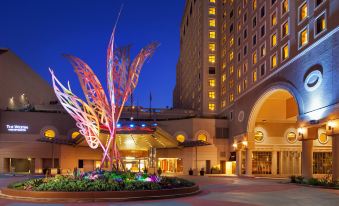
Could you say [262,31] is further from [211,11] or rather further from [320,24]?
[211,11]

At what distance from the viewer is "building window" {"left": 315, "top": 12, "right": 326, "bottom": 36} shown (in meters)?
35.3

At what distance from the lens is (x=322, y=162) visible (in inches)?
2330

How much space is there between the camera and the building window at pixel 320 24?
116 ft

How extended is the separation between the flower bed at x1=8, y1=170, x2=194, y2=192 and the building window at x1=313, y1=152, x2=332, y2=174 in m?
36.3

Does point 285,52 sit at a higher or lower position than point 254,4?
lower

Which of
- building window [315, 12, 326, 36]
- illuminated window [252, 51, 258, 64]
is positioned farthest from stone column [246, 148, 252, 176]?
building window [315, 12, 326, 36]

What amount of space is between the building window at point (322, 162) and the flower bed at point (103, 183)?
3630cm

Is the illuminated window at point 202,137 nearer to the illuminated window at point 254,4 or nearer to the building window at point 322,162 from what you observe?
the building window at point 322,162

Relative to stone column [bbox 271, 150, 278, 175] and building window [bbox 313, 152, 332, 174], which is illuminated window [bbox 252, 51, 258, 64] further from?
building window [bbox 313, 152, 332, 174]

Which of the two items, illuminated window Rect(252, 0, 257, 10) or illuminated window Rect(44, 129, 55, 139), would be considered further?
illuminated window Rect(44, 129, 55, 139)


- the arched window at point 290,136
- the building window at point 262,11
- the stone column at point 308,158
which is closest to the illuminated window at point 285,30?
the building window at point 262,11

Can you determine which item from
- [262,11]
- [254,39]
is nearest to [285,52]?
[262,11]

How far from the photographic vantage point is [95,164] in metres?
71.4

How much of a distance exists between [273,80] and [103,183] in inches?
1103
